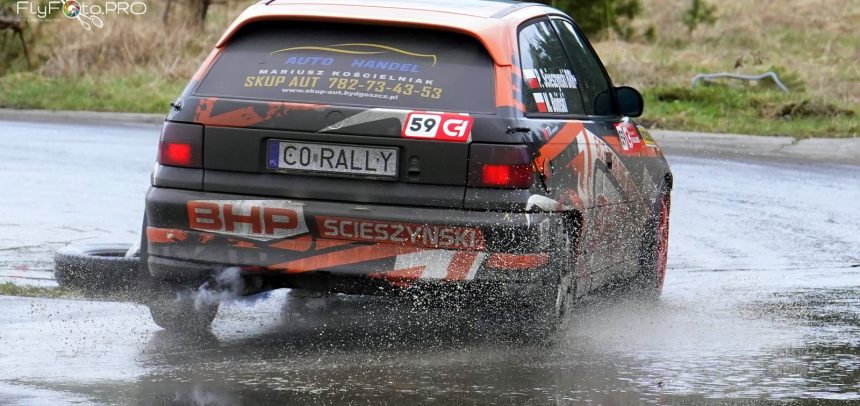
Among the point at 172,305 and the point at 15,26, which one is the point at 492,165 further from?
the point at 15,26

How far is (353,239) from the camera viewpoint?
645cm

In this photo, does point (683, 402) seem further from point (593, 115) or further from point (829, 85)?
point (829, 85)

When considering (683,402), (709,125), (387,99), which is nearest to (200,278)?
(387,99)

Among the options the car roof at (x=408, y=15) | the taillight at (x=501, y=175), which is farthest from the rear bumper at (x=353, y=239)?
the car roof at (x=408, y=15)

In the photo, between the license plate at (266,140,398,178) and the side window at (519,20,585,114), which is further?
the side window at (519,20,585,114)

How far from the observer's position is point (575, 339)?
7.17 metres

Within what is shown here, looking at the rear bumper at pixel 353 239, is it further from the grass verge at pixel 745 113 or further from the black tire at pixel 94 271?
the grass verge at pixel 745 113

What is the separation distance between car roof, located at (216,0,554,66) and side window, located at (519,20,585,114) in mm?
141

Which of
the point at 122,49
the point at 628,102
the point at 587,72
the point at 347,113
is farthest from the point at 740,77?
the point at 347,113

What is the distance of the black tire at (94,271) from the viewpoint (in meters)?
8.34

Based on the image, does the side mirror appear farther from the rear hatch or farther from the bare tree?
the bare tree

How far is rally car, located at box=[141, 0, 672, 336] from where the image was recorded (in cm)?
643

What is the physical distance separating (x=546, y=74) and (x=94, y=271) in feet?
9.10

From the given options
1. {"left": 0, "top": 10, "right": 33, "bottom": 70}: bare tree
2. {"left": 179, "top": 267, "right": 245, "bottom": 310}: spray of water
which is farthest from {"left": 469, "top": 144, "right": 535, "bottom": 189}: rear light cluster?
{"left": 0, "top": 10, "right": 33, "bottom": 70}: bare tree
